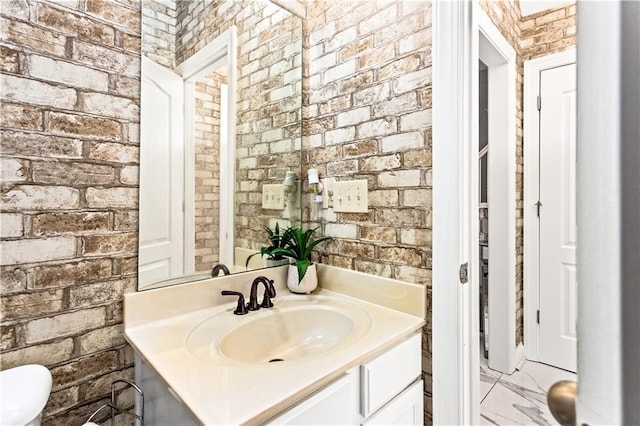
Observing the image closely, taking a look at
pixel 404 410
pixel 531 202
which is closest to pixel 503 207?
pixel 531 202

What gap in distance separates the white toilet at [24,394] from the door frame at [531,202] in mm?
2577

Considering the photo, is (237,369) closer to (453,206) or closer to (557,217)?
(453,206)

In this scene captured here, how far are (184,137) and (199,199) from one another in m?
0.23

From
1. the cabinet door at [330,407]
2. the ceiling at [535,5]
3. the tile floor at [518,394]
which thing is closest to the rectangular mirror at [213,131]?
the cabinet door at [330,407]

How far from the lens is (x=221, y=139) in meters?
1.35

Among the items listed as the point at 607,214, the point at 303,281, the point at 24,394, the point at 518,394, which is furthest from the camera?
the point at 518,394

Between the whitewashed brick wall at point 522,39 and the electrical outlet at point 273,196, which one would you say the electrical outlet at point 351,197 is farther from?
the whitewashed brick wall at point 522,39

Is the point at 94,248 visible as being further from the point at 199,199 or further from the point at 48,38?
the point at 48,38

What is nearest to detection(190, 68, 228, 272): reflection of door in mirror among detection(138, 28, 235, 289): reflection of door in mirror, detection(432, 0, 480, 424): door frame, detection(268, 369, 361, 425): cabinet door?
detection(138, 28, 235, 289): reflection of door in mirror

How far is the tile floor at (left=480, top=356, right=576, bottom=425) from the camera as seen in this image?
1.76m

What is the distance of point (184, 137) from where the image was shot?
120cm

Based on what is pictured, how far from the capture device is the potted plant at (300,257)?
4.67 feet

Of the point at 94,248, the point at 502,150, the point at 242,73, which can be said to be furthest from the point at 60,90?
the point at 502,150

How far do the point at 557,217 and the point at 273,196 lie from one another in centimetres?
186
